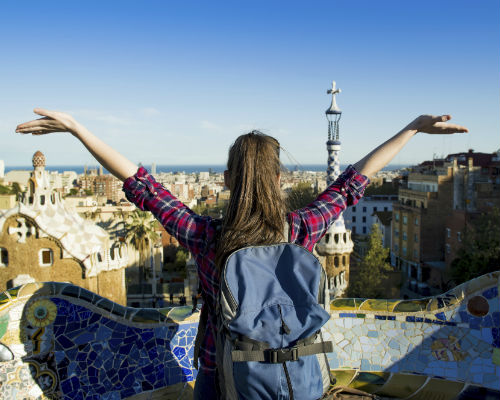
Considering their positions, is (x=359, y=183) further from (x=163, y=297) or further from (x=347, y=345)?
(x=163, y=297)

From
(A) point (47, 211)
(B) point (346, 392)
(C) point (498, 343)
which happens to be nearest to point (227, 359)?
(B) point (346, 392)

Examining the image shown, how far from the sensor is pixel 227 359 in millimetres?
1667

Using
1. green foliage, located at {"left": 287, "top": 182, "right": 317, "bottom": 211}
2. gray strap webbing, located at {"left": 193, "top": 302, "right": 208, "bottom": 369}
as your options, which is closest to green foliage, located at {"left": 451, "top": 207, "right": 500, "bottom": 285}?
green foliage, located at {"left": 287, "top": 182, "right": 317, "bottom": 211}

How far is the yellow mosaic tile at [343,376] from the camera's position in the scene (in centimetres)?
365

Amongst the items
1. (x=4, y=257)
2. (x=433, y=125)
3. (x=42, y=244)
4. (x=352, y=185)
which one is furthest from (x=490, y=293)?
(x=4, y=257)

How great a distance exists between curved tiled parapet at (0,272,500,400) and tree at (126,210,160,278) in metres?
19.2

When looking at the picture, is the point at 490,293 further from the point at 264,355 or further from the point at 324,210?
the point at 264,355

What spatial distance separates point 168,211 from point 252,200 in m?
0.39

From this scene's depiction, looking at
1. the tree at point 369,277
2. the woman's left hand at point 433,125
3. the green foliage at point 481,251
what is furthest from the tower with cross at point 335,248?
the woman's left hand at point 433,125

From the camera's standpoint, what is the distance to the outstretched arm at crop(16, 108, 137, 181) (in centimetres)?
204

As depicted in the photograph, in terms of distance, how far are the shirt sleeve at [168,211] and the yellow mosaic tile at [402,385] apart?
8.06 feet

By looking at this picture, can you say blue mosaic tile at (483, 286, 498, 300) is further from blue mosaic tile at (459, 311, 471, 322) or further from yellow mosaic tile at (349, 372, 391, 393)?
yellow mosaic tile at (349, 372, 391, 393)

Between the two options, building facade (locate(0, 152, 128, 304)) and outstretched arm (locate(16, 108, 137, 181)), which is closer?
outstretched arm (locate(16, 108, 137, 181))

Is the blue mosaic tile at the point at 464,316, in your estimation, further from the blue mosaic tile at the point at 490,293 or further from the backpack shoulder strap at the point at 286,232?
the backpack shoulder strap at the point at 286,232
